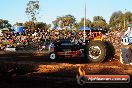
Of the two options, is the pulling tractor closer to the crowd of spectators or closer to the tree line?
the crowd of spectators

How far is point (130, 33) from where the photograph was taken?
11023 mm

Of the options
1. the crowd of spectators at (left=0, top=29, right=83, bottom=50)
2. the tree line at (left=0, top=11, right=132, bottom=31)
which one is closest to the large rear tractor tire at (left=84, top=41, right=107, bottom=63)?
the crowd of spectators at (left=0, top=29, right=83, bottom=50)

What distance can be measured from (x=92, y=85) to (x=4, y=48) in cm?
2078

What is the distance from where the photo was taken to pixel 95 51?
12805 mm

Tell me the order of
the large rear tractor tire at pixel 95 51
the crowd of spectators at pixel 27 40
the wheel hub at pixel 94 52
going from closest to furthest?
the large rear tractor tire at pixel 95 51 < the wheel hub at pixel 94 52 < the crowd of spectators at pixel 27 40

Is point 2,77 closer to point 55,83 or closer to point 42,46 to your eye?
point 55,83

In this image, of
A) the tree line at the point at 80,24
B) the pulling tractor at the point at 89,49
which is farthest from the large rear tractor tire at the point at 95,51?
the tree line at the point at 80,24

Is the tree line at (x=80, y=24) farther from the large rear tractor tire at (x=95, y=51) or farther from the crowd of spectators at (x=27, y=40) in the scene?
the large rear tractor tire at (x=95, y=51)

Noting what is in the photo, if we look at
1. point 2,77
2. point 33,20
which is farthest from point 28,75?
point 33,20

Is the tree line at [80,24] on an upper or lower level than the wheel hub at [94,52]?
upper

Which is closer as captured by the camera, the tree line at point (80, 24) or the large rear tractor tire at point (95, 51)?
the large rear tractor tire at point (95, 51)

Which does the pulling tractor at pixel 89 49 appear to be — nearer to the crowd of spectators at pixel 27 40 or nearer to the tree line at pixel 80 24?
the crowd of spectators at pixel 27 40

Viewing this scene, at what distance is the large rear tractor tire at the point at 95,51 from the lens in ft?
41.4

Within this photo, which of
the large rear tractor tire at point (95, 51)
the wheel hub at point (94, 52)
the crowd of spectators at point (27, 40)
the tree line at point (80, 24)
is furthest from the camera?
the tree line at point (80, 24)
